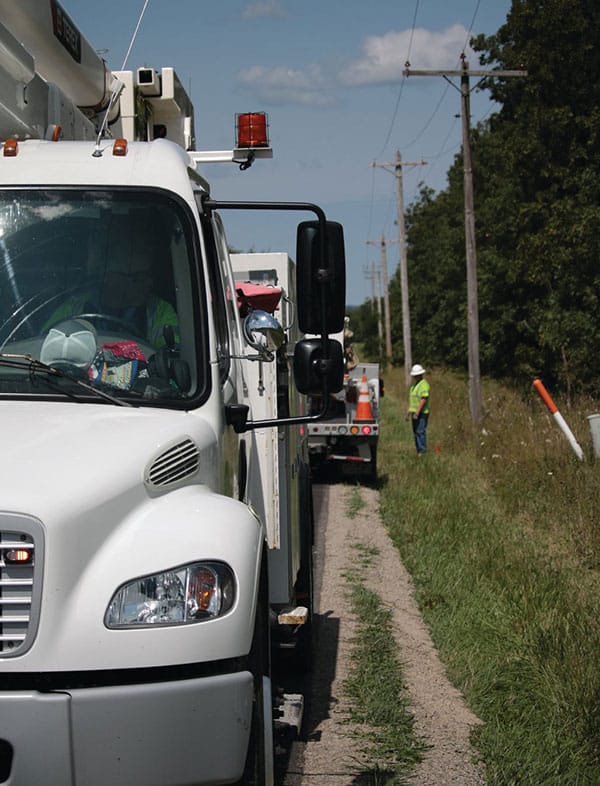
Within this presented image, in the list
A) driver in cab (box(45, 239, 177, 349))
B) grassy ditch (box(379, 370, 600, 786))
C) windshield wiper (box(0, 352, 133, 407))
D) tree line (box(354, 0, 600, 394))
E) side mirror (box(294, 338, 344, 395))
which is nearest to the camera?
windshield wiper (box(0, 352, 133, 407))

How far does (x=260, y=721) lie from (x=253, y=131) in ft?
12.8

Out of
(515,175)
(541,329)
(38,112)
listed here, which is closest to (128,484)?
(38,112)

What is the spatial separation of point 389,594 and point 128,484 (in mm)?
6613

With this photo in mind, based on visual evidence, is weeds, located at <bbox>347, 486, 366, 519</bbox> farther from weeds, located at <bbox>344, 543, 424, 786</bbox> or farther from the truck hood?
the truck hood

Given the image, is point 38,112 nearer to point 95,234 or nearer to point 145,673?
point 95,234

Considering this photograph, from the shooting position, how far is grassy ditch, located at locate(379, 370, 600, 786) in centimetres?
601

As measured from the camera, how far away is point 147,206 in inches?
190

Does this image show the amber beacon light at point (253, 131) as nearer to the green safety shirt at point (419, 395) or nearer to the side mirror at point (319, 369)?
the side mirror at point (319, 369)

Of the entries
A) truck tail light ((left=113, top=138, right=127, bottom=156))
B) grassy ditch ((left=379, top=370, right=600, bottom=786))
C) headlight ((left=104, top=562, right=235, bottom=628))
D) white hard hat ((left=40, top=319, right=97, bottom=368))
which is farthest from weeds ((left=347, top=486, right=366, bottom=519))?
headlight ((left=104, top=562, right=235, bottom=628))

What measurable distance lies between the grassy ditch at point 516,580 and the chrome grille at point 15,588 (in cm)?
296

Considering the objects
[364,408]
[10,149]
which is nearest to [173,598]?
[10,149]

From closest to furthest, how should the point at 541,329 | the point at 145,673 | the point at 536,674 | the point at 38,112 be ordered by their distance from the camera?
1. the point at 145,673
2. the point at 38,112
3. the point at 536,674
4. the point at 541,329

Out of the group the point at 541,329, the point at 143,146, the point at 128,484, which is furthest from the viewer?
the point at 541,329

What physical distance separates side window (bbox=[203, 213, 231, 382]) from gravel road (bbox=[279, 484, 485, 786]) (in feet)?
7.02
